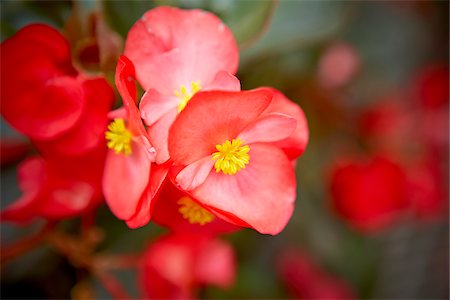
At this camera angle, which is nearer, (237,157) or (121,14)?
(237,157)

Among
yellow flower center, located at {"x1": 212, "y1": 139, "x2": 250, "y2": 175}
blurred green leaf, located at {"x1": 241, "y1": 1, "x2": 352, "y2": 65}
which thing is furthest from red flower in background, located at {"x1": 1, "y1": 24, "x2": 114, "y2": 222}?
blurred green leaf, located at {"x1": 241, "y1": 1, "x2": 352, "y2": 65}

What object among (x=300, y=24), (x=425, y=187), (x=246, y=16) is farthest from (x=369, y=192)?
(x=246, y=16)

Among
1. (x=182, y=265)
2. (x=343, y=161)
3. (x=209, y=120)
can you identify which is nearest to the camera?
(x=209, y=120)

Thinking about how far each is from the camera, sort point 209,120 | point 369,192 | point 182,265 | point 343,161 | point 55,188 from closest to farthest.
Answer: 1. point 209,120
2. point 55,188
3. point 182,265
4. point 369,192
5. point 343,161

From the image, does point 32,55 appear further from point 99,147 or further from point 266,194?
point 266,194

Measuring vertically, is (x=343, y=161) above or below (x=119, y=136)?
below

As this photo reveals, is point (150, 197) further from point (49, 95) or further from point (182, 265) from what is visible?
point (182, 265)

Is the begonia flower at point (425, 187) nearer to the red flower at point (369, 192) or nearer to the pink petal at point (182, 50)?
the red flower at point (369, 192)
